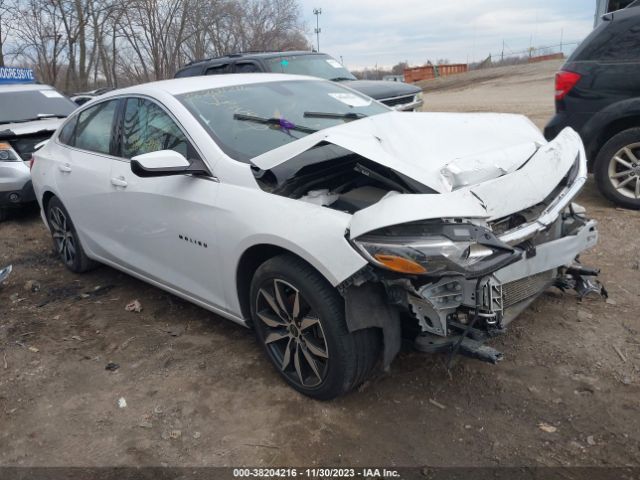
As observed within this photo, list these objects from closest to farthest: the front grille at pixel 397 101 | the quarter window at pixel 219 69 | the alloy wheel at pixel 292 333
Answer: the alloy wheel at pixel 292 333, the front grille at pixel 397 101, the quarter window at pixel 219 69

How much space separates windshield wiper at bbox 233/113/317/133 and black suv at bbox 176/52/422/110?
543 centimetres

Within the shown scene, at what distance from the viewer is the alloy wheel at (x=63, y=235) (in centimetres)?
484

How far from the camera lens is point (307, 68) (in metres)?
9.20

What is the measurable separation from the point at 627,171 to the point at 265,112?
153 inches

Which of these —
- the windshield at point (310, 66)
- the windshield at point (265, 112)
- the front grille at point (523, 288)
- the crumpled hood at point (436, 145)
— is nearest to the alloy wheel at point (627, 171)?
the crumpled hood at point (436, 145)

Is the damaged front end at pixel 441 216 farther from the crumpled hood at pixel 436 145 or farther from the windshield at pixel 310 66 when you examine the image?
the windshield at pixel 310 66

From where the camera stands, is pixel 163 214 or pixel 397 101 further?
pixel 397 101

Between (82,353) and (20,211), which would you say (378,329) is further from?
(20,211)

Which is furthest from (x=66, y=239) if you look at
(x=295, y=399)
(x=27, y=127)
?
(x=295, y=399)

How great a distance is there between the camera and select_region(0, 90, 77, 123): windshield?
25.1 ft

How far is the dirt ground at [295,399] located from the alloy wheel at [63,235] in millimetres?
947

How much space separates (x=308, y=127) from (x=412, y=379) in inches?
67.2

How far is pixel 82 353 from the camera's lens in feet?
11.9

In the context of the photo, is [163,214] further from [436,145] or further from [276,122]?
[436,145]
